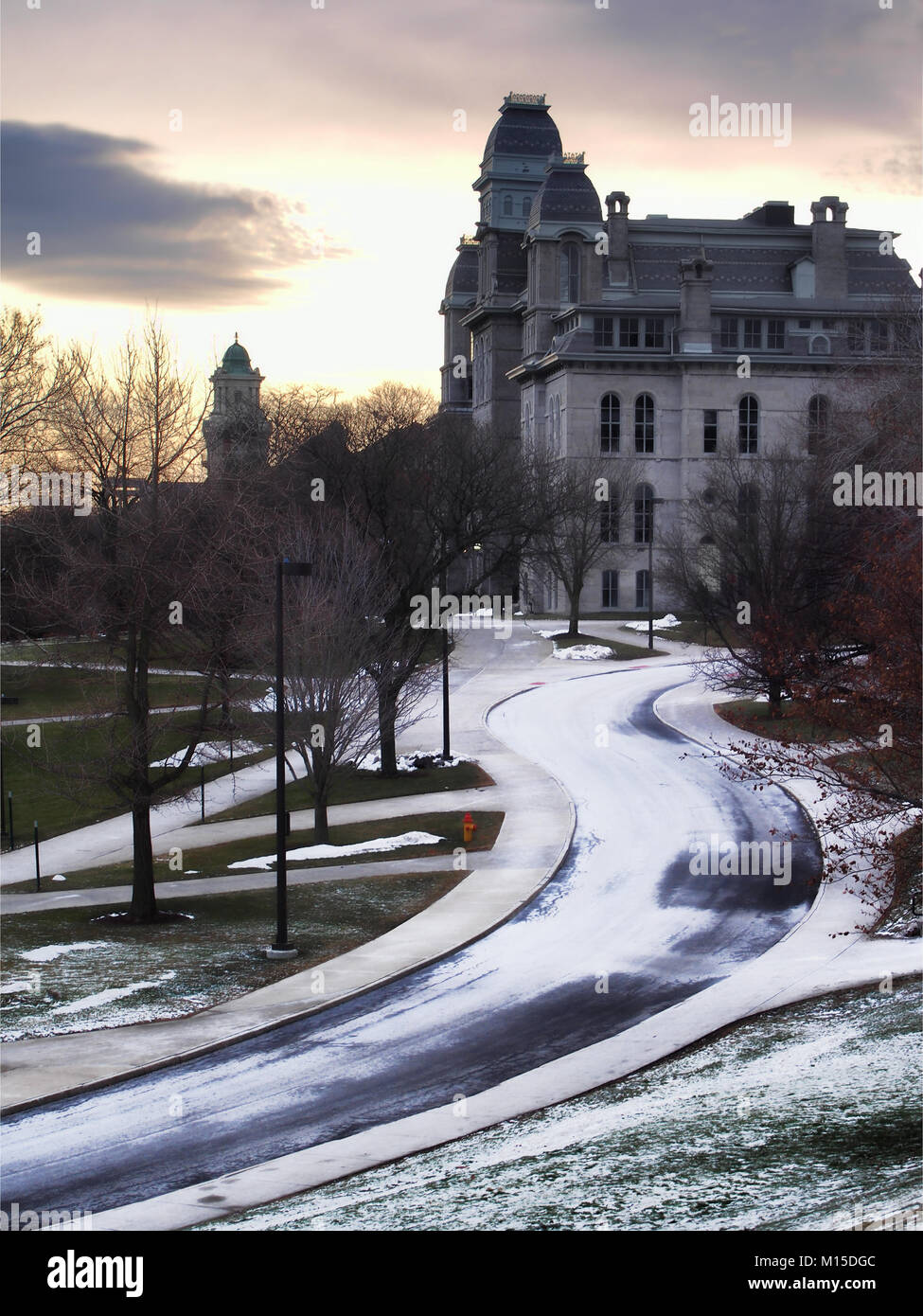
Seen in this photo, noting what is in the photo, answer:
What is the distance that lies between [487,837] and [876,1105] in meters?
18.3

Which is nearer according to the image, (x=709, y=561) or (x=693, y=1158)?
(x=693, y=1158)

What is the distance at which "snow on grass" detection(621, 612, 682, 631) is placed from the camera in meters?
72.4

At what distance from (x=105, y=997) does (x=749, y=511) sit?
34.3 meters

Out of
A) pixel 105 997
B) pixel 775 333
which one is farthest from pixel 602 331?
pixel 105 997

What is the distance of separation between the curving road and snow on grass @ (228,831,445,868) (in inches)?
151

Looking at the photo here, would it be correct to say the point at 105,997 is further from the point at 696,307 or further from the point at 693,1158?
the point at 696,307

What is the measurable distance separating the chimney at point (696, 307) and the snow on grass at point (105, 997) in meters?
67.9

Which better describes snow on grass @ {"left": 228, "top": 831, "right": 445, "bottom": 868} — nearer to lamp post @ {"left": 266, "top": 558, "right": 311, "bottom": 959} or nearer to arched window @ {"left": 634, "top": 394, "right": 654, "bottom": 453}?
lamp post @ {"left": 266, "top": 558, "right": 311, "bottom": 959}

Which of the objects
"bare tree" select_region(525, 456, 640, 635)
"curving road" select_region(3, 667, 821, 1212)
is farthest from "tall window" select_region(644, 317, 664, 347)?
"curving road" select_region(3, 667, 821, 1212)

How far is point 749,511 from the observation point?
1925 inches

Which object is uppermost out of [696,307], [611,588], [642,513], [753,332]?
[696,307]

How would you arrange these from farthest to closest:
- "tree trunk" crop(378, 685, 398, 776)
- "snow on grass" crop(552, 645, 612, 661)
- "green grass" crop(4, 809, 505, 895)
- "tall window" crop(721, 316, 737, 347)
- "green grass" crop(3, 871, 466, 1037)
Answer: "tall window" crop(721, 316, 737, 347) < "snow on grass" crop(552, 645, 612, 661) < "tree trunk" crop(378, 685, 398, 776) < "green grass" crop(4, 809, 505, 895) < "green grass" crop(3, 871, 466, 1037)

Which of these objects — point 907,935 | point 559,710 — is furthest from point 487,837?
point 559,710

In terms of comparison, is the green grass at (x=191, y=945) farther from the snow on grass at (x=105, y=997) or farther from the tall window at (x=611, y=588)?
the tall window at (x=611, y=588)
